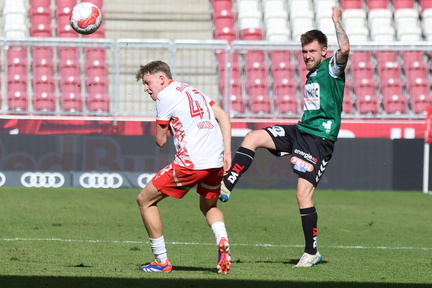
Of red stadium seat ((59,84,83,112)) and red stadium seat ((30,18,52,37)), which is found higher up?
red stadium seat ((30,18,52,37))

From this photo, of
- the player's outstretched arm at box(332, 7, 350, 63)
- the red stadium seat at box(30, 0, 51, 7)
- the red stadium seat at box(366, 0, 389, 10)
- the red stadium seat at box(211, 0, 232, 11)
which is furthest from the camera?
the red stadium seat at box(366, 0, 389, 10)

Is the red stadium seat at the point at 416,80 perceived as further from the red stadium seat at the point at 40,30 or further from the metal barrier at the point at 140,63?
the red stadium seat at the point at 40,30

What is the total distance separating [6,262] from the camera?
7.81 m

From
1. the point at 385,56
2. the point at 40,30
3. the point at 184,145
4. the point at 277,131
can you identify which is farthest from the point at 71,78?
the point at 184,145

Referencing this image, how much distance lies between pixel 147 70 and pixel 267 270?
6.31ft

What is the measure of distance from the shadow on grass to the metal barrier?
1094 cm

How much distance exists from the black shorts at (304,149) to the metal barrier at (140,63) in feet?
30.1

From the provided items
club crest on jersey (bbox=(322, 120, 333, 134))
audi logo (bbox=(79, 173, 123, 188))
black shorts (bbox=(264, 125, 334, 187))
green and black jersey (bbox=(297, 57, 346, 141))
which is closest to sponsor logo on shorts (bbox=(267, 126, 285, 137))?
black shorts (bbox=(264, 125, 334, 187))

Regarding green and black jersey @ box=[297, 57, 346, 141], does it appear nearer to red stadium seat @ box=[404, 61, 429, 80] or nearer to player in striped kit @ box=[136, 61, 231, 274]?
player in striped kit @ box=[136, 61, 231, 274]

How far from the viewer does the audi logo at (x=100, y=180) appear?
1709cm

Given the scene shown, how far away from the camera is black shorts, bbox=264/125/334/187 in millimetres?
8266

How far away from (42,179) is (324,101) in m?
9.59

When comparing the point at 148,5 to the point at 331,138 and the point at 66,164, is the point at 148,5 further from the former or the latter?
the point at 331,138

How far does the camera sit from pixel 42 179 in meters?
16.9
